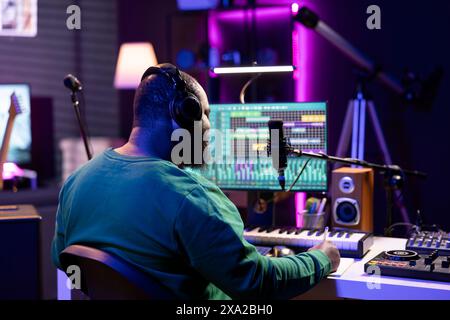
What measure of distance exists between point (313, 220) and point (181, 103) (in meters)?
0.97

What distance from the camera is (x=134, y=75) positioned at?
4.86 meters

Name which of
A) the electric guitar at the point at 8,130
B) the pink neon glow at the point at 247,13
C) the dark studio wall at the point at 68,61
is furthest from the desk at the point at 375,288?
the dark studio wall at the point at 68,61

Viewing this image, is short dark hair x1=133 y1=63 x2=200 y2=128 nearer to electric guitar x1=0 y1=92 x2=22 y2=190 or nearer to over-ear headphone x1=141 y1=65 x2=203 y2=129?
over-ear headphone x1=141 y1=65 x2=203 y2=129

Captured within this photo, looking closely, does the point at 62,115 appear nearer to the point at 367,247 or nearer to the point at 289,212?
the point at 289,212

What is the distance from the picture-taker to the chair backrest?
1226 millimetres

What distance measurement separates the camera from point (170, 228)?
133 cm

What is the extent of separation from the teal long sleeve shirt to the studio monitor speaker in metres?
0.80

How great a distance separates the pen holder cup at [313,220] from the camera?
2242 mm

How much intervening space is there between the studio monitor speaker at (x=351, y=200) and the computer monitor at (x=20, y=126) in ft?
8.38

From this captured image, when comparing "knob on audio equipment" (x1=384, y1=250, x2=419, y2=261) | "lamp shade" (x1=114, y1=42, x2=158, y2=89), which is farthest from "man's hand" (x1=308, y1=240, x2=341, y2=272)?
"lamp shade" (x1=114, y1=42, x2=158, y2=89)

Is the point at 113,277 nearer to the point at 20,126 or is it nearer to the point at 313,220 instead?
the point at 313,220

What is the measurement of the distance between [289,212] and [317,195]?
155 centimetres
